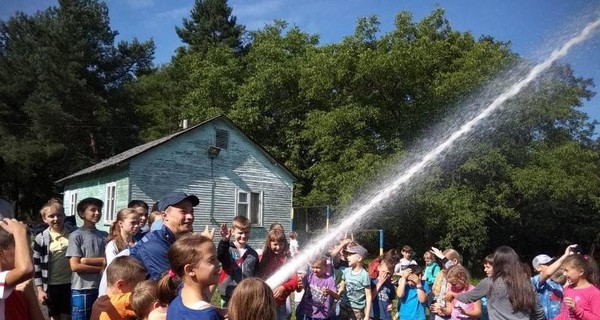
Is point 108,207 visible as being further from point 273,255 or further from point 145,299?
point 145,299

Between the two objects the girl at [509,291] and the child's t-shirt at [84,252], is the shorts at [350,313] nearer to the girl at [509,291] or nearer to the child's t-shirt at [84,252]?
the girl at [509,291]

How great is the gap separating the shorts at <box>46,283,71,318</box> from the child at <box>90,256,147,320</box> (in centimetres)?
266

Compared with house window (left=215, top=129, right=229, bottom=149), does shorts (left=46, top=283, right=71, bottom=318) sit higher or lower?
lower

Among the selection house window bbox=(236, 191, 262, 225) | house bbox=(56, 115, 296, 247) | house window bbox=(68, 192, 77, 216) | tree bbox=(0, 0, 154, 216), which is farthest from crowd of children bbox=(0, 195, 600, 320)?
tree bbox=(0, 0, 154, 216)

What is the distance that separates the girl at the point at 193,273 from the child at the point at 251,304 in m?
0.15

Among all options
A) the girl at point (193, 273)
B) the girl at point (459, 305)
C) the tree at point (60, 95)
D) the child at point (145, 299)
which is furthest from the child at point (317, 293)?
the tree at point (60, 95)

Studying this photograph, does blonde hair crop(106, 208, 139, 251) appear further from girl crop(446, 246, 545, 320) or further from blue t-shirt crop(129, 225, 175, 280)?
girl crop(446, 246, 545, 320)

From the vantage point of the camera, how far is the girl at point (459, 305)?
676 centimetres

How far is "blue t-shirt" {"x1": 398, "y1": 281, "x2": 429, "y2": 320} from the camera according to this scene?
26.7ft

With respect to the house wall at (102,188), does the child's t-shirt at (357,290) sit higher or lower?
lower

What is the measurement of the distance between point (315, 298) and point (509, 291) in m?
2.40

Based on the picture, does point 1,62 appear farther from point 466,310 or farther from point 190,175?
point 466,310

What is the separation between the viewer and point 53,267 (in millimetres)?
6805

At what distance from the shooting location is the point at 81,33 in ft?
146
